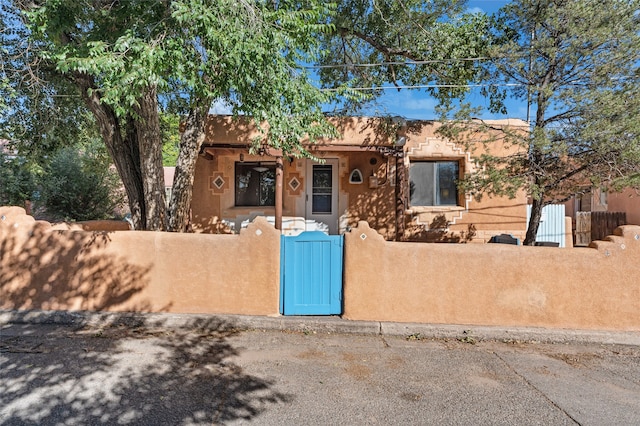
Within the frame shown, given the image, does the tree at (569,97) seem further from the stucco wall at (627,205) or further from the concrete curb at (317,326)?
the stucco wall at (627,205)

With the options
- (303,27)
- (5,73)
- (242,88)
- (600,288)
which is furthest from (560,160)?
(5,73)

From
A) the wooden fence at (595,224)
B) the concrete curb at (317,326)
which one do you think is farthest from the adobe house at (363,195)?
the wooden fence at (595,224)

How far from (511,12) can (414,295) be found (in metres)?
5.61

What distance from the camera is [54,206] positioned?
12438mm

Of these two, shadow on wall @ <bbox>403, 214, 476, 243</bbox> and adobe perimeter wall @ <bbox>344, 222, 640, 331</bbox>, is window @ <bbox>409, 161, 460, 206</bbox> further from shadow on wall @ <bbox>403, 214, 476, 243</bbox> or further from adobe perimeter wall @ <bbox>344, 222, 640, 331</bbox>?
adobe perimeter wall @ <bbox>344, 222, 640, 331</bbox>

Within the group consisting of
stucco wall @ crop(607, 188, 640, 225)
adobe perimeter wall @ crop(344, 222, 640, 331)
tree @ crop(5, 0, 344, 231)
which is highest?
tree @ crop(5, 0, 344, 231)

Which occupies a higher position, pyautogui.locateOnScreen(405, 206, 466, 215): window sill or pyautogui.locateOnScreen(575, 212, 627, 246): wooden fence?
pyautogui.locateOnScreen(405, 206, 466, 215): window sill

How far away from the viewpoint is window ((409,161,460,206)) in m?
9.28

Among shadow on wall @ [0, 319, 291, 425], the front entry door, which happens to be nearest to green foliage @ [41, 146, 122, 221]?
the front entry door

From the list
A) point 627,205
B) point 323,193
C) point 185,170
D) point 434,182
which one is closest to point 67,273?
point 185,170

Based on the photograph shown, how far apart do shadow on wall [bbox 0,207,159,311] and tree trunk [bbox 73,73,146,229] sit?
5.01 feet

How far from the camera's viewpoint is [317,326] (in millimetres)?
5402

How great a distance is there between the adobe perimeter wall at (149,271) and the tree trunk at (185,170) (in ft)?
5.14

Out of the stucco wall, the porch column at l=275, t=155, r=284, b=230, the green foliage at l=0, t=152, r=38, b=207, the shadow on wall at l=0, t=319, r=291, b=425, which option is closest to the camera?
the shadow on wall at l=0, t=319, r=291, b=425
